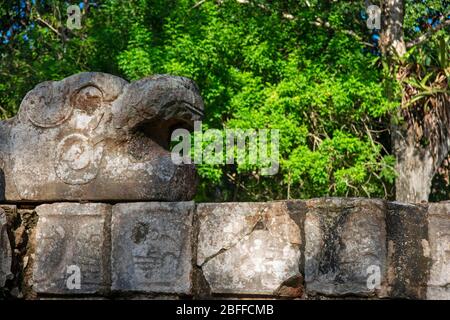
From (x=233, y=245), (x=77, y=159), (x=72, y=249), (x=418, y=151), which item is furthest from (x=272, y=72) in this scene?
(x=233, y=245)

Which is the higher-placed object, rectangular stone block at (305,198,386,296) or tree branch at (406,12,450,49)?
tree branch at (406,12,450,49)

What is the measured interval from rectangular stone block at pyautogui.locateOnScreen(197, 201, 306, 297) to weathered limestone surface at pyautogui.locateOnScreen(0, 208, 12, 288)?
957mm

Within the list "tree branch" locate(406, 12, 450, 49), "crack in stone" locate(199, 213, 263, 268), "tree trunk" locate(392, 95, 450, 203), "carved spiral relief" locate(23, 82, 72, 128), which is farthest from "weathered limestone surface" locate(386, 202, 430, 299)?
"tree branch" locate(406, 12, 450, 49)

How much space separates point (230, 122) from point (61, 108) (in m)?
8.28

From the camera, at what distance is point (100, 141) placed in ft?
14.3

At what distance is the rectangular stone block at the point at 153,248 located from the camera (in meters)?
4.06

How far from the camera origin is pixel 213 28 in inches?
505

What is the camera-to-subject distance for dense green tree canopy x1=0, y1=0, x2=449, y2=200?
1245 centimetres

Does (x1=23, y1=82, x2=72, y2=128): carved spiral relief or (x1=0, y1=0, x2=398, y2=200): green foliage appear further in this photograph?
(x1=0, y1=0, x2=398, y2=200): green foliage

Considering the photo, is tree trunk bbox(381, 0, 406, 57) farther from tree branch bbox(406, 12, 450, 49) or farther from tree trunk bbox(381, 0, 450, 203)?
tree branch bbox(406, 12, 450, 49)
